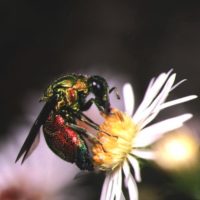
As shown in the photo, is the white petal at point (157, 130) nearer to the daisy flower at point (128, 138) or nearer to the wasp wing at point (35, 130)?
the daisy flower at point (128, 138)

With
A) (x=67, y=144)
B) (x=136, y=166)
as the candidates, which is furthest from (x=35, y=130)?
(x=136, y=166)

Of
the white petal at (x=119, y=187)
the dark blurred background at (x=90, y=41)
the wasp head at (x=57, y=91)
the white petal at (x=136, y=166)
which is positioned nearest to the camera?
the white petal at (x=136, y=166)

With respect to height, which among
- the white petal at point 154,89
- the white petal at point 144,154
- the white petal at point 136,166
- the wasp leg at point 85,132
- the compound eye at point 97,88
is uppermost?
the compound eye at point 97,88

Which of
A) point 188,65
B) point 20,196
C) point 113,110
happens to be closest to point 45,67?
point 188,65

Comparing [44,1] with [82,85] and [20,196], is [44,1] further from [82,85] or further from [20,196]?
[82,85]

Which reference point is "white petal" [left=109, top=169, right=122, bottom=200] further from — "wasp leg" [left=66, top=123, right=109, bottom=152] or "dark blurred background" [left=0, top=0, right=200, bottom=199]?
"dark blurred background" [left=0, top=0, right=200, bottom=199]

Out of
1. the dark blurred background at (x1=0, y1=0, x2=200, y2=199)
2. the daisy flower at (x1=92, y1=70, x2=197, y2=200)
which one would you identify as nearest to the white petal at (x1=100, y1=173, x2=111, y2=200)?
the daisy flower at (x1=92, y1=70, x2=197, y2=200)

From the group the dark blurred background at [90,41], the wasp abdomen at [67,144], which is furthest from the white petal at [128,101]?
the dark blurred background at [90,41]

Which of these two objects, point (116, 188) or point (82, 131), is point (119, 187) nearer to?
point (116, 188)
